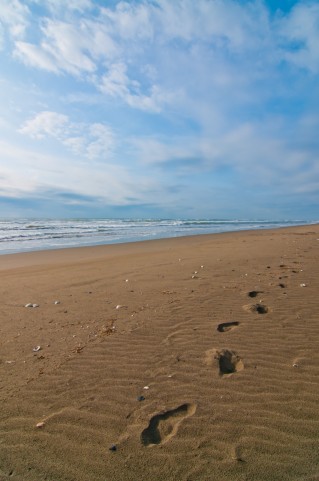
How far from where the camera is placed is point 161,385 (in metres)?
3.43

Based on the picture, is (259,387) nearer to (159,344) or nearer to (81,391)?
(159,344)

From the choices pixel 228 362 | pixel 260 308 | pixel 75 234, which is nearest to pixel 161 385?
pixel 228 362

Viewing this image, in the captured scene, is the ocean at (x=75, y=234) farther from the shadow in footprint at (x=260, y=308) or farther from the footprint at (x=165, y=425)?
the footprint at (x=165, y=425)

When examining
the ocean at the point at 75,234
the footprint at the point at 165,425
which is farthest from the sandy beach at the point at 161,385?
the ocean at the point at 75,234

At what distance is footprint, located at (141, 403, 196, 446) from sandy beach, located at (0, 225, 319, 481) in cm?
1

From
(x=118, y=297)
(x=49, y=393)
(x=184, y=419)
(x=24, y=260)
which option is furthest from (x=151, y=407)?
(x=24, y=260)

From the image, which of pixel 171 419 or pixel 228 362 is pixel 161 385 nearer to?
pixel 171 419

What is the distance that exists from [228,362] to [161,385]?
1025mm

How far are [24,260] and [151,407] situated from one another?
38.7 ft

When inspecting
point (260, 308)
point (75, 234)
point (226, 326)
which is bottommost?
point (226, 326)

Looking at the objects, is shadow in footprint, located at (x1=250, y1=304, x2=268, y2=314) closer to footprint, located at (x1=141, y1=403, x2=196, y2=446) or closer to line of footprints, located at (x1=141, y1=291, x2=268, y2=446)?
line of footprints, located at (x1=141, y1=291, x2=268, y2=446)

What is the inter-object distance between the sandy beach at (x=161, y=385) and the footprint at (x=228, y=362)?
0.02m

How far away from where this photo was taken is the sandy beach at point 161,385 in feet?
8.17

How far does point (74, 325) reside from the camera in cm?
513
